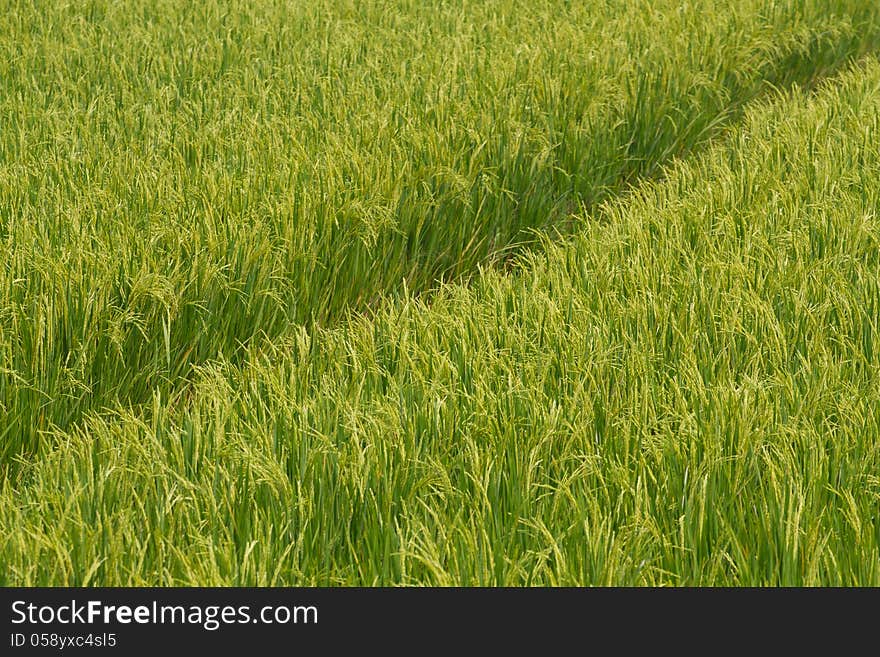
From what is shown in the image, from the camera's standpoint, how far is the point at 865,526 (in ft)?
5.42

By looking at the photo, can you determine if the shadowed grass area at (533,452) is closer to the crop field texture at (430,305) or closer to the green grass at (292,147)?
the crop field texture at (430,305)

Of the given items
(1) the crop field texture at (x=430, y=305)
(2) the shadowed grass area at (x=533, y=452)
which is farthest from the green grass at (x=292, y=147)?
(2) the shadowed grass area at (x=533, y=452)

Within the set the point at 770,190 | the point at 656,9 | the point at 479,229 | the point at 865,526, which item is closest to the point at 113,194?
the point at 479,229

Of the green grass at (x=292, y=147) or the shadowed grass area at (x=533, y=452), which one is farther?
the green grass at (x=292, y=147)

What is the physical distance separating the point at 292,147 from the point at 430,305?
0.74 metres

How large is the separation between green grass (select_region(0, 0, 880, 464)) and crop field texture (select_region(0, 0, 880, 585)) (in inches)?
0.6

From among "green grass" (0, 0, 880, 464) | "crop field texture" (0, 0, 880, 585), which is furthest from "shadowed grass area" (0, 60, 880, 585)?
"green grass" (0, 0, 880, 464)

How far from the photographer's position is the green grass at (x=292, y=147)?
2.63 meters

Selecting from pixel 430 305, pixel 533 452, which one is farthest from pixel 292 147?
pixel 533 452

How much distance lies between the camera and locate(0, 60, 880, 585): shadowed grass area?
1.61 metres

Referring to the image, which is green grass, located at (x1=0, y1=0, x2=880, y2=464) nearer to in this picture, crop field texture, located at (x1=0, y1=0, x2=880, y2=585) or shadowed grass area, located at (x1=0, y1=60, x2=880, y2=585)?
crop field texture, located at (x1=0, y1=0, x2=880, y2=585)

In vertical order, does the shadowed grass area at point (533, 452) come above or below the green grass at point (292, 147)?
below

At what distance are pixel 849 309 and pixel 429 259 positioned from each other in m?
1.43

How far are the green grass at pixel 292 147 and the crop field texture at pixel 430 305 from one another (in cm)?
2
